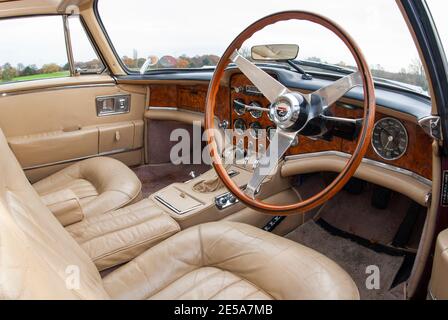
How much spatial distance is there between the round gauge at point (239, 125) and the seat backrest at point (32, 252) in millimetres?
1130

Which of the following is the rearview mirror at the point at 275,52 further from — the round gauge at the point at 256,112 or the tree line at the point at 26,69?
the tree line at the point at 26,69

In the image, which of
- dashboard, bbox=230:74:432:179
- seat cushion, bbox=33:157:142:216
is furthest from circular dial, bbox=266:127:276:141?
seat cushion, bbox=33:157:142:216

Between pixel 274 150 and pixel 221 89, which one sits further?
pixel 221 89

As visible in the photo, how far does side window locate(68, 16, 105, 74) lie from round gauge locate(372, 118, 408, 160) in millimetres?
2190

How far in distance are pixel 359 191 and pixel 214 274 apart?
1.03 m

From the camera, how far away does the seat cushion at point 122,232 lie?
143cm

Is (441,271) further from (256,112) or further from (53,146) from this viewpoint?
(53,146)

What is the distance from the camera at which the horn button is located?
1.26 metres

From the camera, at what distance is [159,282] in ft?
4.26

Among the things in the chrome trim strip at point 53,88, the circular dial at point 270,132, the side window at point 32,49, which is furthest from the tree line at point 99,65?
the circular dial at point 270,132

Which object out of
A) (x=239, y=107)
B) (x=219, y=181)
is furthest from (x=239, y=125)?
(x=219, y=181)

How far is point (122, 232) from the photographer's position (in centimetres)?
153
